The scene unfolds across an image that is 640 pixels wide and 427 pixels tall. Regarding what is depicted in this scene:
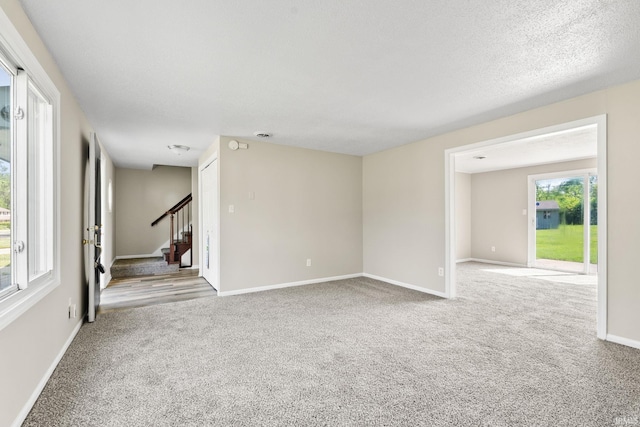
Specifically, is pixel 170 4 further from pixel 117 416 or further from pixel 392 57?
pixel 117 416

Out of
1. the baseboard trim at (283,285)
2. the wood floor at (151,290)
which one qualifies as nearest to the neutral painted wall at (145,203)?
the wood floor at (151,290)

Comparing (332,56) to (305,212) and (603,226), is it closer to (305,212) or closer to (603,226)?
(603,226)

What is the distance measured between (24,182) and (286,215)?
131 inches

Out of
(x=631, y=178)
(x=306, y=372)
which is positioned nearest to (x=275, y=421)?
(x=306, y=372)

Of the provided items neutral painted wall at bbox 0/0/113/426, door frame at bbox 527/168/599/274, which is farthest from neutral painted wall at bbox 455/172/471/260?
neutral painted wall at bbox 0/0/113/426

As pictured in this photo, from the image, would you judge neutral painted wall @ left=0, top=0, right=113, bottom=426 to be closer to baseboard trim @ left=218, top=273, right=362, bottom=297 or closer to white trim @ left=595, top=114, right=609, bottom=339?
baseboard trim @ left=218, top=273, right=362, bottom=297

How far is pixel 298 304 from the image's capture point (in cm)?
387

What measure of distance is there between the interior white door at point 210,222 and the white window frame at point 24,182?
7.52 feet

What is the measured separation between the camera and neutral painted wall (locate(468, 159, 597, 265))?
22.4 ft

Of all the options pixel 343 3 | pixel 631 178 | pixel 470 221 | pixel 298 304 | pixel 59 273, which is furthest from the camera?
pixel 470 221

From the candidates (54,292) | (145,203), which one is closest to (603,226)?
(54,292)

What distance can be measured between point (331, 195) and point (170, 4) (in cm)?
394

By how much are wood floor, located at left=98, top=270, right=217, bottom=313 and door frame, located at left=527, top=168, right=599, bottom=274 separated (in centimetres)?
670

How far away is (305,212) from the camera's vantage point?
5.10m
